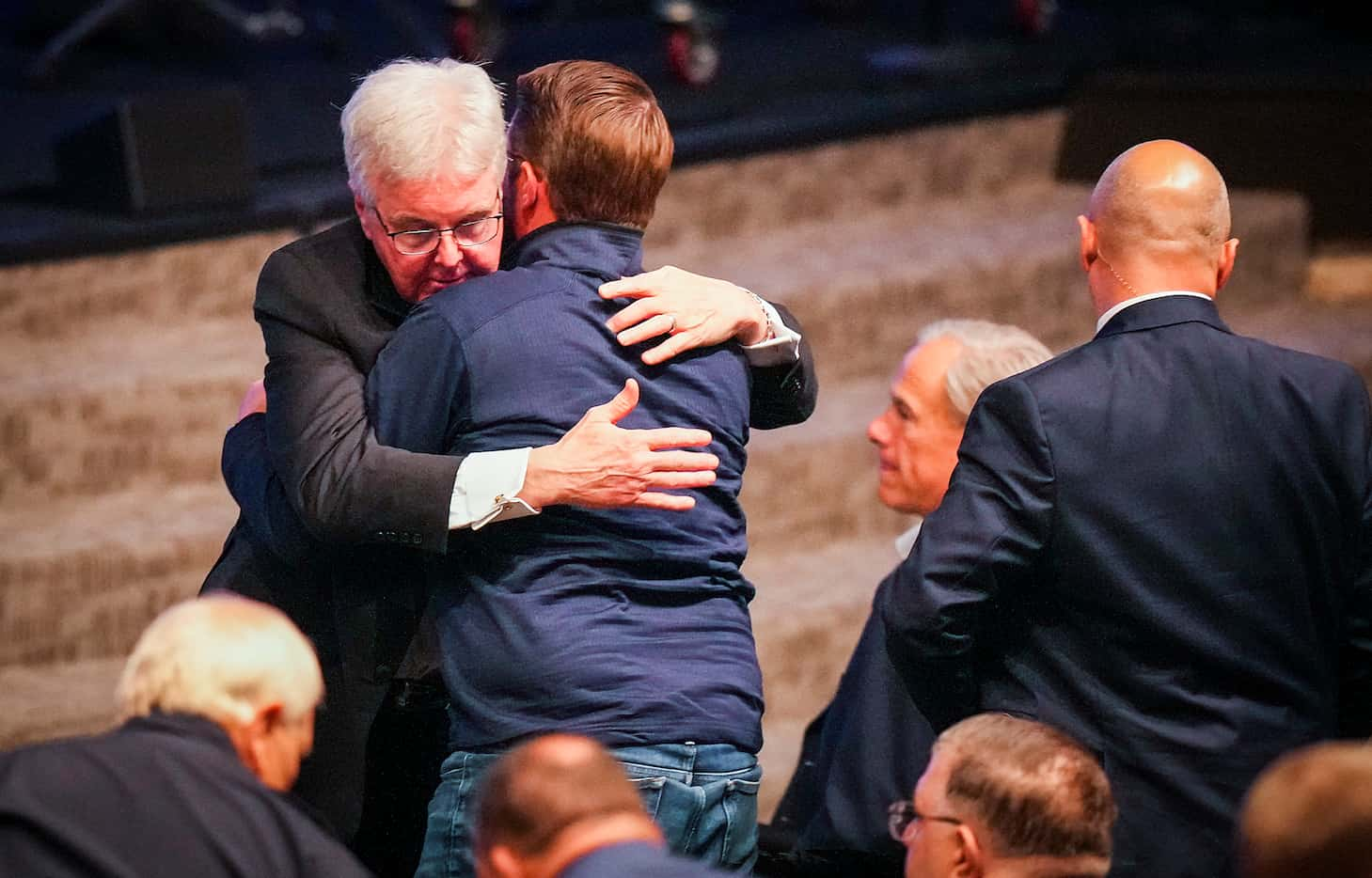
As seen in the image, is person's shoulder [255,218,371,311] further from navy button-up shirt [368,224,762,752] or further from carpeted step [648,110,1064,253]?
carpeted step [648,110,1064,253]

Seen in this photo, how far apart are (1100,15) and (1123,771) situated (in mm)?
4151

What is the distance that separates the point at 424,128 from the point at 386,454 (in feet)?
1.22

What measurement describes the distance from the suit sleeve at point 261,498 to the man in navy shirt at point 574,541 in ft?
0.65

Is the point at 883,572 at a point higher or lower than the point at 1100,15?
lower

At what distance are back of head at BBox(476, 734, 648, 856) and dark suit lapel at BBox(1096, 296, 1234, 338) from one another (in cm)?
94

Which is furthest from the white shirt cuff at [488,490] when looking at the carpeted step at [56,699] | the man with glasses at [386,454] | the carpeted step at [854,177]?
the carpeted step at [854,177]

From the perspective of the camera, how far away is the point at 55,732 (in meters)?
3.09

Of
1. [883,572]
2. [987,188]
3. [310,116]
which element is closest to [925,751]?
[883,572]

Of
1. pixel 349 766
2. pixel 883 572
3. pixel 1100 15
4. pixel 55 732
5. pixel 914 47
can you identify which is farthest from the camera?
pixel 1100 15

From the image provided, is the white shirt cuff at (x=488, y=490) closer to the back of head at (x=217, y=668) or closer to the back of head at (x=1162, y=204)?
the back of head at (x=217, y=668)

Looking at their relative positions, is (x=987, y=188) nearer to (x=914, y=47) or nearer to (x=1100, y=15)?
(x=914, y=47)

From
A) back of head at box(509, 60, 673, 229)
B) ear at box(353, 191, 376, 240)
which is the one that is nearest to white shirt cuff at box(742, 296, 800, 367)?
back of head at box(509, 60, 673, 229)

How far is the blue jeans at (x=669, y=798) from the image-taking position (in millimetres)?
1992

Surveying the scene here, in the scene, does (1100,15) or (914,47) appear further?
(1100,15)
